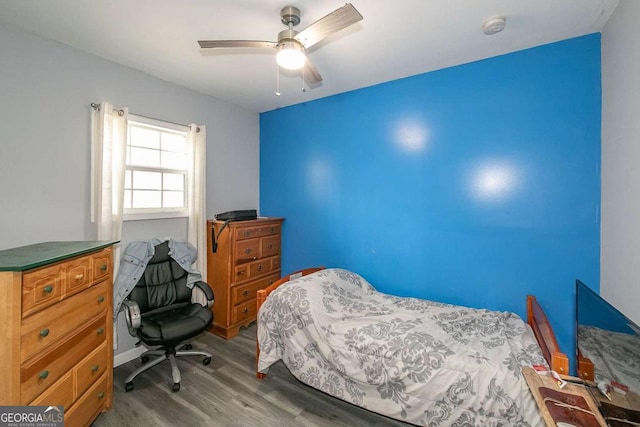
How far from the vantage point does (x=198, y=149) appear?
299 cm

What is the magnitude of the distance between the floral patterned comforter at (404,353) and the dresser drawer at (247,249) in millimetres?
929

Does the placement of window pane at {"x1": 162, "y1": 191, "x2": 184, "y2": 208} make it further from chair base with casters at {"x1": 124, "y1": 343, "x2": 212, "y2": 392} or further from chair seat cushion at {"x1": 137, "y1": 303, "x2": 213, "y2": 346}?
chair base with casters at {"x1": 124, "y1": 343, "x2": 212, "y2": 392}

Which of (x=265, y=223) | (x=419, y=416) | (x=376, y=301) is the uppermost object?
(x=265, y=223)

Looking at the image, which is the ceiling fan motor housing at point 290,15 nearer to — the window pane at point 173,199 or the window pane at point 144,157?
the window pane at point 144,157

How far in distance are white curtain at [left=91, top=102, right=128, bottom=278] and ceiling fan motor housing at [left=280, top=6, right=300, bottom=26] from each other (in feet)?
5.41

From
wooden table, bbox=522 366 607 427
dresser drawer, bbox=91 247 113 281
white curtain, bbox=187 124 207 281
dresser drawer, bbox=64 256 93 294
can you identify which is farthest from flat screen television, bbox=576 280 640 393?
white curtain, bbox=187 124 207 281

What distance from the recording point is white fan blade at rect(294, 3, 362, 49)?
1.33 meters

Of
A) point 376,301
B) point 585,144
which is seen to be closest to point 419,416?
point 376,301

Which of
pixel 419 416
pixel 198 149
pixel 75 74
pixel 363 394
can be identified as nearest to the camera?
pixel 419 416

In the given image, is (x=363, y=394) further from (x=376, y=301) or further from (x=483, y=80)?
(x=483, y=80)

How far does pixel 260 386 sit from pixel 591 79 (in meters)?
3.50

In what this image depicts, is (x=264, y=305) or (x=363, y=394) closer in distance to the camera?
(x=363, y=394)

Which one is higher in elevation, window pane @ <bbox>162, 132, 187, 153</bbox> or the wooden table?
window pane @ <bbox>162, 132, 187, 153</bbox>

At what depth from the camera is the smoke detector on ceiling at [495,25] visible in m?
1.84
